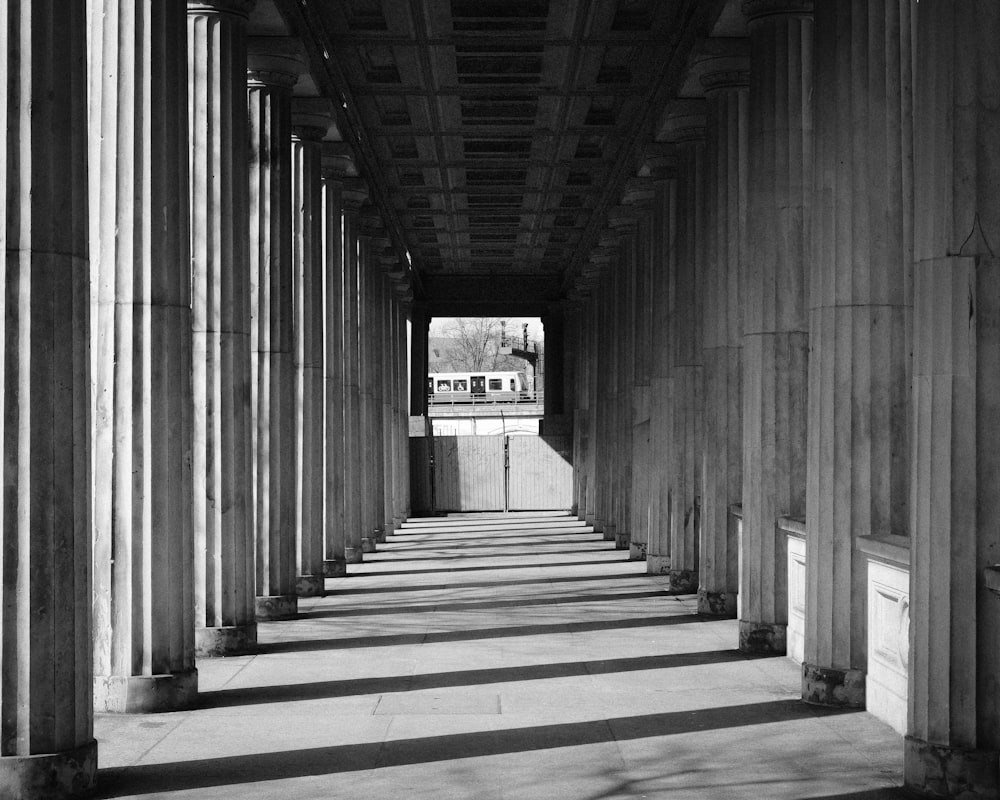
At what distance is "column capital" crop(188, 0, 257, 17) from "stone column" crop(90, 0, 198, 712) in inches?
115

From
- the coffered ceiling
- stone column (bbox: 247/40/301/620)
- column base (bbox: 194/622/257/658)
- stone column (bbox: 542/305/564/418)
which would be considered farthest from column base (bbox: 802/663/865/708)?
stone column (bbox: 542/305/564/418)

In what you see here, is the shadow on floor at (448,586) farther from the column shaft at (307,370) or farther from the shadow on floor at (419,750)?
the shadow on floor at (419,750)

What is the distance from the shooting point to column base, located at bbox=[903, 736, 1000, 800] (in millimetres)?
8234

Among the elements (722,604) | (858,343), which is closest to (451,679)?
Result: (858,343)

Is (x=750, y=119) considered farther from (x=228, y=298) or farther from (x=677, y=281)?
(x=677, y=281)

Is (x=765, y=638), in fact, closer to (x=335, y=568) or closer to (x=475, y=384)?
(x=335, y=568)

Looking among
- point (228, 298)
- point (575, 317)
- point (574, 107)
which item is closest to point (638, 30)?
point (574, 107)

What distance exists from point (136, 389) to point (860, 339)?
618 cm

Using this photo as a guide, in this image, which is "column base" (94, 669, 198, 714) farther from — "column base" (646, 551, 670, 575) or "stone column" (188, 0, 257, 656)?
"column base" (646, 551, 670, 575)

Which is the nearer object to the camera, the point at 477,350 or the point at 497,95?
the point at 497,95

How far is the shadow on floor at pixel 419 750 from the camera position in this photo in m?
9.01

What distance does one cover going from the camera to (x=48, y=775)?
8266 millimetres

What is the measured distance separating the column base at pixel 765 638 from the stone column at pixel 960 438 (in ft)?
20.4

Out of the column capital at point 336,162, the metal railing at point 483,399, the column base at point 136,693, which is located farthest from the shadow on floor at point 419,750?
the metal railing at point 483,399
